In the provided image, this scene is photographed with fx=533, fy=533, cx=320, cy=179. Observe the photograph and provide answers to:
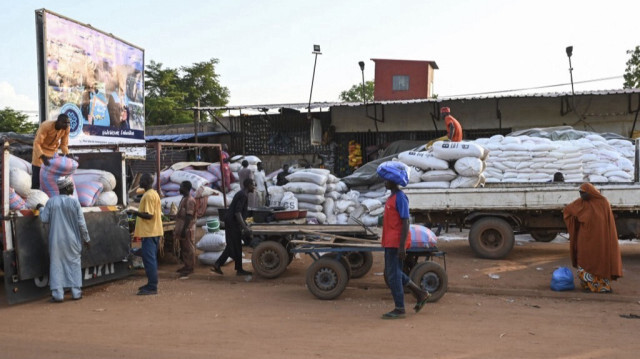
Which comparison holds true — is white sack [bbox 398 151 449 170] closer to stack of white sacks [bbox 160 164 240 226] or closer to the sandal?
stack of white sacks [bbox 160 164 240 226]

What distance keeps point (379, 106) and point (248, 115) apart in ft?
15.2

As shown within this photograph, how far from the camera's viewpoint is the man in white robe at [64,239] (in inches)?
240

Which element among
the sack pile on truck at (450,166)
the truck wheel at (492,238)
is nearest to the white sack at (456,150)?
the sack pile on truck at (450,166)

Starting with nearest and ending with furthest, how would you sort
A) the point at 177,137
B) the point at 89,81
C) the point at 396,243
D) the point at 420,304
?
the point at 396,243, the point at 420,304, the point at 89,81, the point at 177,137

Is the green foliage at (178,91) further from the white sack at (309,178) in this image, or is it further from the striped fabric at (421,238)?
the striped fabric at (421,238)

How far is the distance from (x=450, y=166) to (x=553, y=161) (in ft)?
13.2

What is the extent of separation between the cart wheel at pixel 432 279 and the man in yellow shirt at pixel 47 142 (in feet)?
15.5

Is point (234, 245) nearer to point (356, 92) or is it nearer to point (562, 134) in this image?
point (562, 134)

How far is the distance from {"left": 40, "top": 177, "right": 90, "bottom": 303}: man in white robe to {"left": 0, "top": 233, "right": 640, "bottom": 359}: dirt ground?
0.25 m

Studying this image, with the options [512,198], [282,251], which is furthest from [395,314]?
[512,198]

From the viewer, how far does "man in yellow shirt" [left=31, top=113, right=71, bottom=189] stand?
6.75 metres

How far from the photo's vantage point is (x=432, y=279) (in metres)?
6.07

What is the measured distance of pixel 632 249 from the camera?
952 cm

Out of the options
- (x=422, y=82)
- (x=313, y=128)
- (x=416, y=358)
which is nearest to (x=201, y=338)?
(x=416, y=358)
